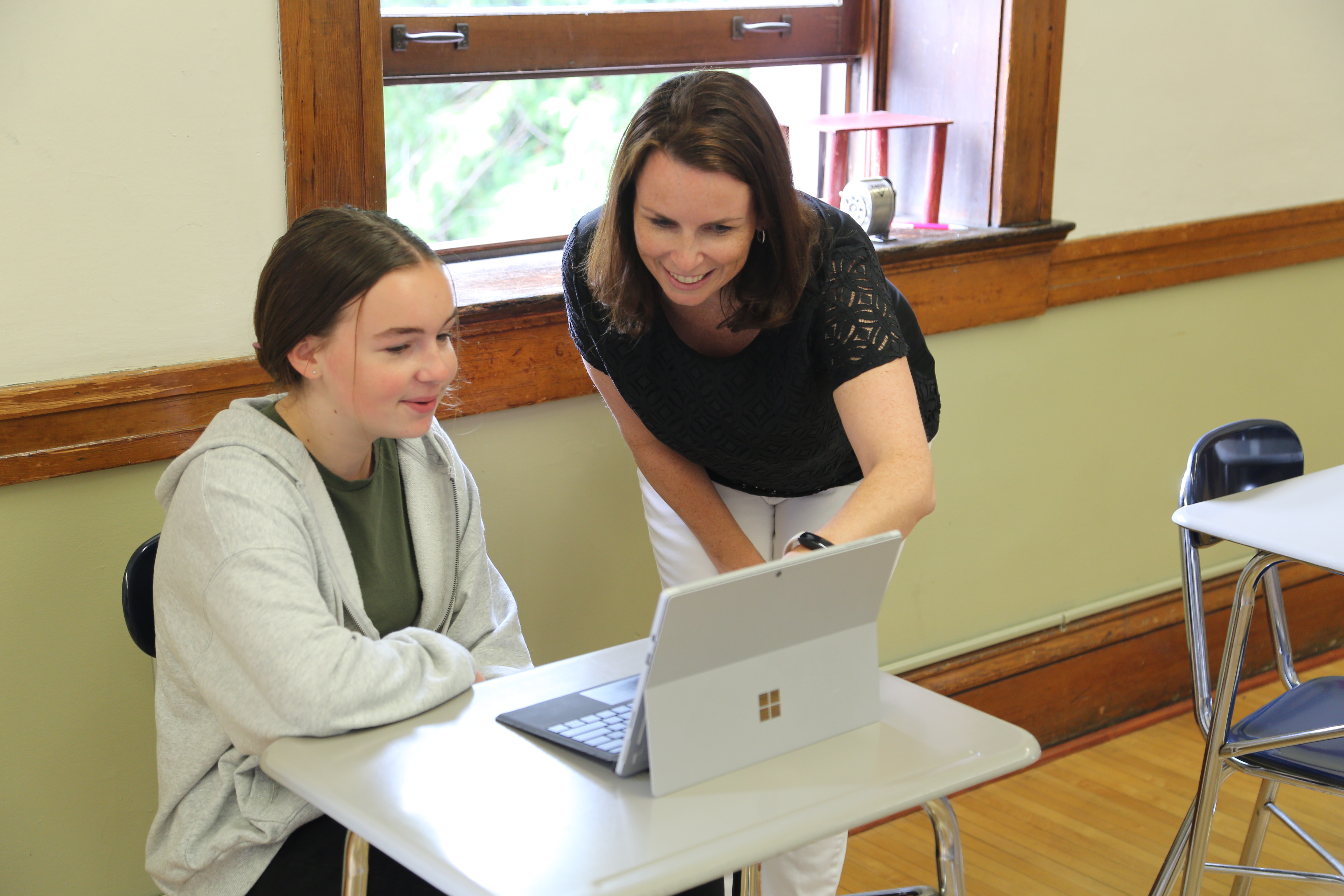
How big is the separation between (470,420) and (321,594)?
2.10 ft

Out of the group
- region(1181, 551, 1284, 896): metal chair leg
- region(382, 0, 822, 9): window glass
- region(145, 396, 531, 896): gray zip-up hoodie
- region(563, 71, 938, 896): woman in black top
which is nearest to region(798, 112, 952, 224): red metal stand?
region(382, 0, 822, 9): window glass

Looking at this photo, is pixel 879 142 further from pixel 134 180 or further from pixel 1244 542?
pixel 134 180

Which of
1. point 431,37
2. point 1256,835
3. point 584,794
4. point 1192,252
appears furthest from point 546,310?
point 1192,252

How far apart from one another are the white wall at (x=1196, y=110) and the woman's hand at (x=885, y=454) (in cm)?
122

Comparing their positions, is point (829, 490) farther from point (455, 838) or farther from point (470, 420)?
point (455, 838)

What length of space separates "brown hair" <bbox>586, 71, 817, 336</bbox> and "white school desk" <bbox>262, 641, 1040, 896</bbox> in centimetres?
52

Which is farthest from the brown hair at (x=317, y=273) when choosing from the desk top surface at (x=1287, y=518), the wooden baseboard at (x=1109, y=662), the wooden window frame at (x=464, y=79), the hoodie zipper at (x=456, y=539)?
the wooden baseboard at (x=1109, y=662)

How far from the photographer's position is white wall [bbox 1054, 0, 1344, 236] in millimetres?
2531

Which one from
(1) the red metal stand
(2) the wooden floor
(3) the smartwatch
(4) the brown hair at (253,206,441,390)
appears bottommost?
(2) the wooden floor

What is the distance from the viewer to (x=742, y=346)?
1.65 metres

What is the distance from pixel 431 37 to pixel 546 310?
1.52 feet

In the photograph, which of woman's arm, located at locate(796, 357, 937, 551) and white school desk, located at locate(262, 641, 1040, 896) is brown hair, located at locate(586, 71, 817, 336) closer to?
woman's arm, located at locate(796, 357, 937, 551)

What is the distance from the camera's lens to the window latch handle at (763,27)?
2326 mm

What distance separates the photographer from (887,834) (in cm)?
243
